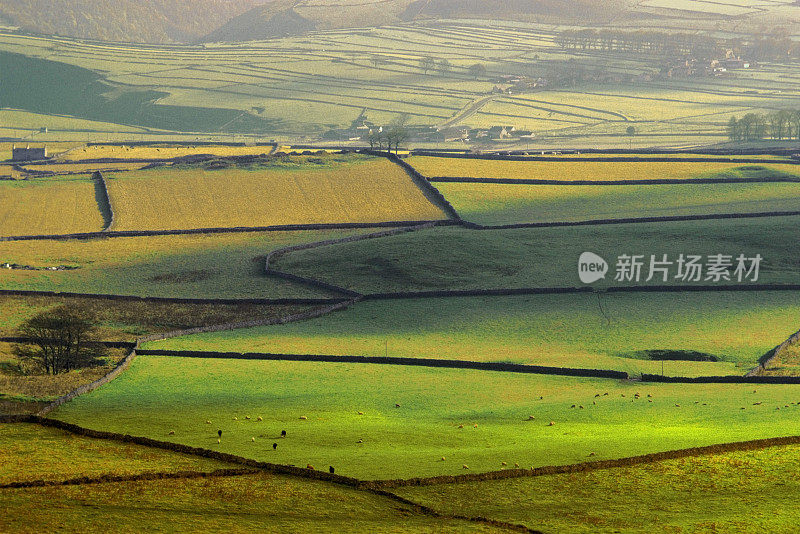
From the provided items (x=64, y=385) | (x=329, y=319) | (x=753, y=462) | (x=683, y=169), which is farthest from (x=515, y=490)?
(x=683, y=169)

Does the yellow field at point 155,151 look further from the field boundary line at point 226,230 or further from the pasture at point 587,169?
the field boundary line at point 226,230

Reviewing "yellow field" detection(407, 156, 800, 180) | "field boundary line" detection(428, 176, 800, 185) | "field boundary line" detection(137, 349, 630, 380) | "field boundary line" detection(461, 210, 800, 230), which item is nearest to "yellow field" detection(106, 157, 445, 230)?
"field boundary line" detection(428, 176, 800, 185)

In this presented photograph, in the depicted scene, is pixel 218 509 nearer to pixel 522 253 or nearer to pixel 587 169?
pixel 522 253

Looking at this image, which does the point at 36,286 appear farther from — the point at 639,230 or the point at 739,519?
the point at 739,519

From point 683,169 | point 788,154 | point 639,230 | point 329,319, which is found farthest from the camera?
point 788,154

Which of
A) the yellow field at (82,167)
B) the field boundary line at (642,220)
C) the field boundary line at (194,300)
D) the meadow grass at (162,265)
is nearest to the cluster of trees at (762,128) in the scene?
the field boundary line at (642,220)

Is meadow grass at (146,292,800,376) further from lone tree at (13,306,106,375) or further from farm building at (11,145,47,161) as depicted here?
farm building at (11,145,47,161)
